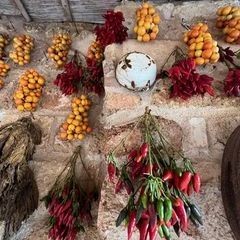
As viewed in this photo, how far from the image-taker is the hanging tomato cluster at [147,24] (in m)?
1.37

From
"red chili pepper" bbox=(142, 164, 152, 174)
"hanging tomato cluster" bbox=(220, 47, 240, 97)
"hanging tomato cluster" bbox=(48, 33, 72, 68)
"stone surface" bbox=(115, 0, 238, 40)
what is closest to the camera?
"red chili pepper" bbox=(142, 164, 152, 174)

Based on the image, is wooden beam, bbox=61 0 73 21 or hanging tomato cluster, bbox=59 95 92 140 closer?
hanging tomato cluster, bbox=59 95 92 140

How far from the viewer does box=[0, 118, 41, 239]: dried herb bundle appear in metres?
1.34

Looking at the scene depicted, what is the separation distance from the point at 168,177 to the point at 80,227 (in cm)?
51

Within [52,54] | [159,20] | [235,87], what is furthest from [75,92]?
[235,87]

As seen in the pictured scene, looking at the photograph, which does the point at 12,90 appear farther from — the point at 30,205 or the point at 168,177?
the point at 168,177

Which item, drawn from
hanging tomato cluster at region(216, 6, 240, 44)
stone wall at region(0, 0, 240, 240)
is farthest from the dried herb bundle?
hanging tomato cluster at region(216, 6, 240, 44)

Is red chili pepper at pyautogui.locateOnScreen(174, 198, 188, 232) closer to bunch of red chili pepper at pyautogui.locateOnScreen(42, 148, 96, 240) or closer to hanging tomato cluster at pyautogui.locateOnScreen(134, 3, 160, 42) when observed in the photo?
bunch of red chili pepper at pyautogui.locateOnScreen(42, 148, 96, 240)

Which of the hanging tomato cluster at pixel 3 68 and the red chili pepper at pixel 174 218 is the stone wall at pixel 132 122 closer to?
the hanging tomato cluster at pixel 3 68

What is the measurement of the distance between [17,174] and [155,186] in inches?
28.4

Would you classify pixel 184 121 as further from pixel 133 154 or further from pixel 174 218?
pixel 174 218

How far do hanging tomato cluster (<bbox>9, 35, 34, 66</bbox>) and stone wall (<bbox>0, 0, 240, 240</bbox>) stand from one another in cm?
11

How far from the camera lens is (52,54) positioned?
1.74 meters

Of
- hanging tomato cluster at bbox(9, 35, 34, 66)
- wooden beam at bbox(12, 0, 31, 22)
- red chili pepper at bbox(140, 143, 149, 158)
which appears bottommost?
red chili pepper at bbox(140, 143, 149, 158)
